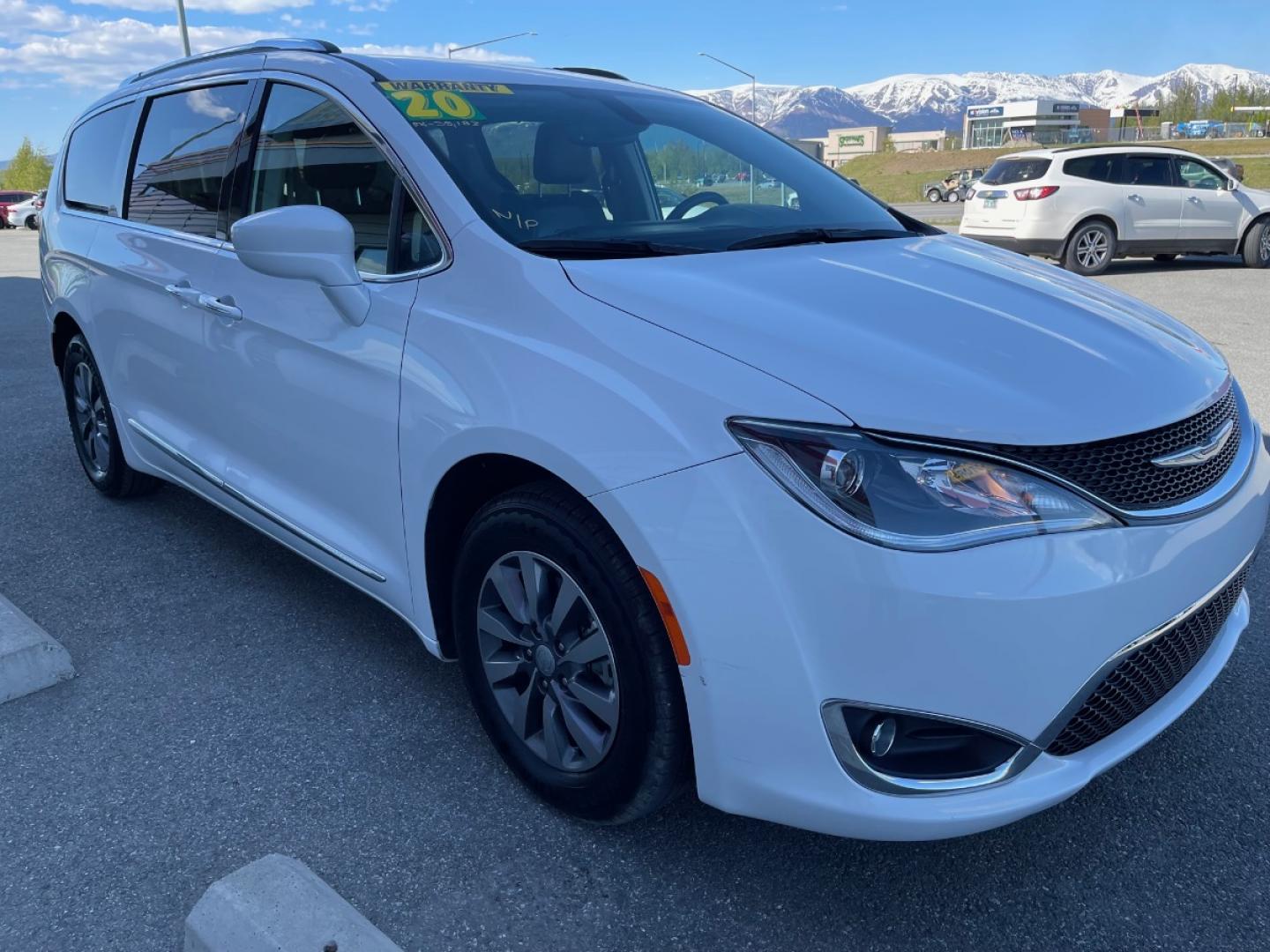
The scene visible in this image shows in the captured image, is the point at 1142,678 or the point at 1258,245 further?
the point at 1258,245

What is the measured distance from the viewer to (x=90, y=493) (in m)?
4.79

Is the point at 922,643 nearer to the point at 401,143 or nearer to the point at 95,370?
the point at 401,143

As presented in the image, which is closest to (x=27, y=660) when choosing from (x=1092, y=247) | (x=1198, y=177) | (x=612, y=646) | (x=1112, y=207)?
(x=612, y=646)

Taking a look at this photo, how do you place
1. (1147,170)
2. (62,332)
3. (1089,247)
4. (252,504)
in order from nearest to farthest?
(252,504)
(62,332)
(1089,247)
(1147,170)

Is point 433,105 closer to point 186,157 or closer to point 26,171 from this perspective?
point 186,157

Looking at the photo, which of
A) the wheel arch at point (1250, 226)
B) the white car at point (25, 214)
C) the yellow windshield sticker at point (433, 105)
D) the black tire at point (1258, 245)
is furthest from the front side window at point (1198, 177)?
the white car at point (25, 214)

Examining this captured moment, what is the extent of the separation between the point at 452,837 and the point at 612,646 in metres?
0.67

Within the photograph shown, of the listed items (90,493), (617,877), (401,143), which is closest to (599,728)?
(617,877)

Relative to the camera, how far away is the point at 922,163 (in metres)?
77.5

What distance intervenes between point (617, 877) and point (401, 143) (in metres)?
1.82

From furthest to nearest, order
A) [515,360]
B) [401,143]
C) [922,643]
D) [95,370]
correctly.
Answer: [95,370] < [401,143] < [515,360] < [922,643]

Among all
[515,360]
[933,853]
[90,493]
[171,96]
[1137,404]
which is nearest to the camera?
[1137,404]

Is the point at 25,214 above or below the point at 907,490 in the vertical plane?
below

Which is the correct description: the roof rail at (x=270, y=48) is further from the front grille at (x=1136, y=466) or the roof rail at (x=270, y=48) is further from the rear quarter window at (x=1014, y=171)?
the rear quarter window at (x=1014, y=171)
